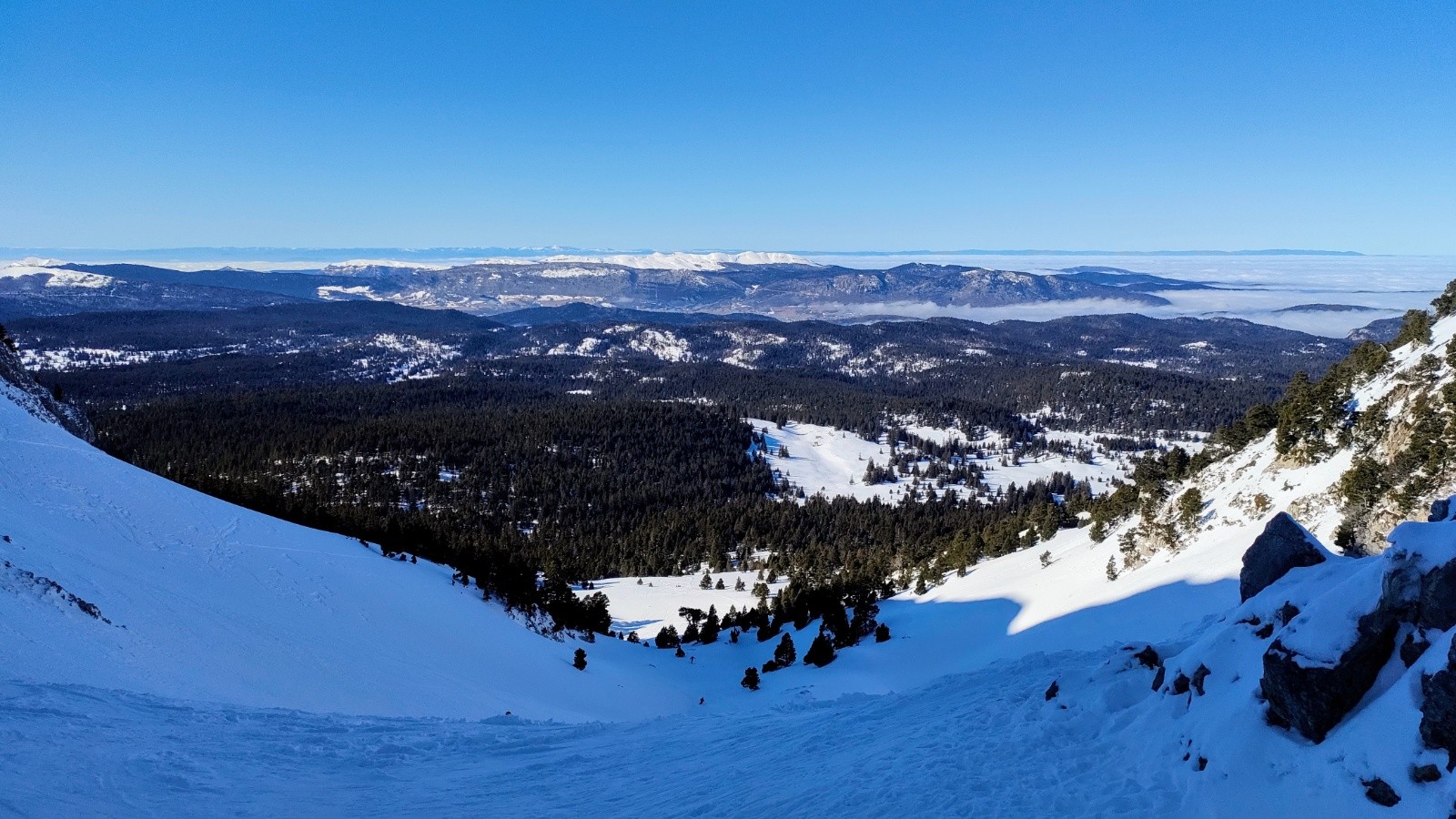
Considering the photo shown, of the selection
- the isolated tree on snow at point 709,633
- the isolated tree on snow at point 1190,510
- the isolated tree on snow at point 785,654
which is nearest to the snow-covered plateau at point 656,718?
the isolated tree on snow at point 1190,510

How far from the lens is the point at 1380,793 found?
8859 millimetres

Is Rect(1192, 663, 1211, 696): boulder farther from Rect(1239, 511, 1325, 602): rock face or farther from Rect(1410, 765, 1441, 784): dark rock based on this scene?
Rect(1410, 765, 1441, 784): dark rock

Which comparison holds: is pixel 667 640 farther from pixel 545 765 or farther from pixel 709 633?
pixel 545 765

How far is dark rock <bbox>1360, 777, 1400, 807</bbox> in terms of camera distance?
8.70m

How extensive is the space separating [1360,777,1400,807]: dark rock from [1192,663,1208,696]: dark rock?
371 centimetres

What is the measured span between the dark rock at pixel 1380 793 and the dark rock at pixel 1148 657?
6.02 m

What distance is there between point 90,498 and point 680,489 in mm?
118186

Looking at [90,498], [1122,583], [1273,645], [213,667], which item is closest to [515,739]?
[213,667]

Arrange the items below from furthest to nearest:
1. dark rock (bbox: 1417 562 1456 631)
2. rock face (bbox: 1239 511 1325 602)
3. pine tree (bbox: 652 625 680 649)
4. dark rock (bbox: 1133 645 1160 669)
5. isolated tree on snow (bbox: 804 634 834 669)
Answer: pine tree (bbox: 652 625 680 649) < isolated tree on snow (bbox: 804 634 834 669) < rock face (bbox: 1239 511 1325 602) < dark rock (bbox: 1133 645 1160 669) < dark rock (bbox: 1417 562 1456 631)

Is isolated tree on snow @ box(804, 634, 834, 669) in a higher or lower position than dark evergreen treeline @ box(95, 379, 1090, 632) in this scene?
higher

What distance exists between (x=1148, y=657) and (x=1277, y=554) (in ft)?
13.2

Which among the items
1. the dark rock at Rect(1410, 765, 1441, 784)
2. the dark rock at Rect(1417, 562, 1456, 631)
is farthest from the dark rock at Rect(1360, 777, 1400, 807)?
the dark rock at Rect(1417, 562, 1456, 631)

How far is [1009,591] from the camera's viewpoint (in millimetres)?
44406

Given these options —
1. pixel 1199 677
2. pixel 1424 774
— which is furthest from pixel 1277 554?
pixel 1424 774
